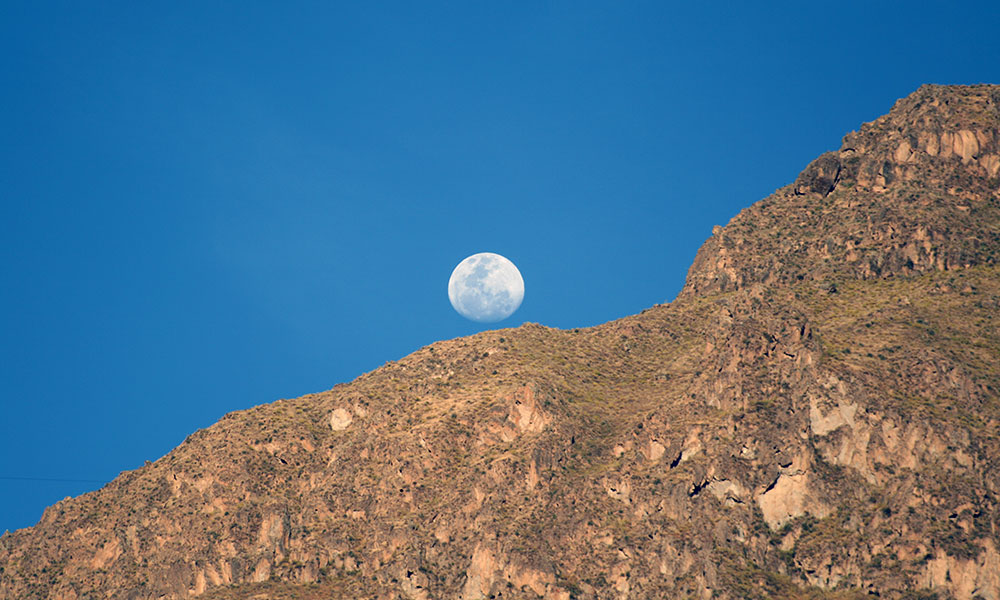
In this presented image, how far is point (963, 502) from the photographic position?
19925 cm

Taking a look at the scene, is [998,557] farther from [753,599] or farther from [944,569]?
[753,599]

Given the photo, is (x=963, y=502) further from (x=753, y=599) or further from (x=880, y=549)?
(x=753, y=599)

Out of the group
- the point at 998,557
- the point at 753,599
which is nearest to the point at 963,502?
the point at 998,557

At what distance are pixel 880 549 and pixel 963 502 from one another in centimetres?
1175

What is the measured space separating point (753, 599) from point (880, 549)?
675 inches

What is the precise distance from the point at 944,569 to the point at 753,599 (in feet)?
76.2

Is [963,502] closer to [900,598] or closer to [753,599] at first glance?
[900,598]

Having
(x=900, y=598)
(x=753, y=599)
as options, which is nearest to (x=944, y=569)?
(x=900, y=598)

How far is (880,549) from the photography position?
19988 centimetres

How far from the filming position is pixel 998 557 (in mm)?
192625

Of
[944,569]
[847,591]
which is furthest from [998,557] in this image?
[847,591]

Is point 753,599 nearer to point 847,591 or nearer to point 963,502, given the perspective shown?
point 847,591

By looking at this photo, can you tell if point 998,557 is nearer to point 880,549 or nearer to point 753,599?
point 880,549

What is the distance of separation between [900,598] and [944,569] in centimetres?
644
